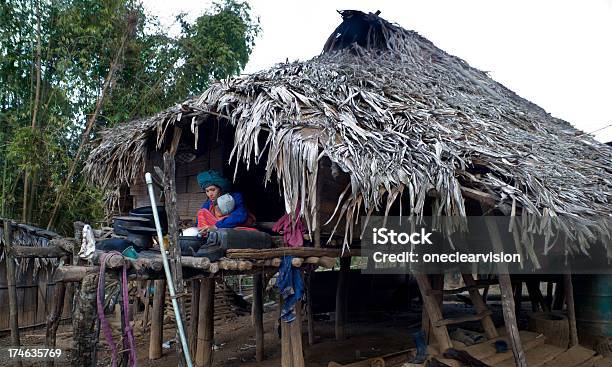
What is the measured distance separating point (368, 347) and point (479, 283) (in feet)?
9.04

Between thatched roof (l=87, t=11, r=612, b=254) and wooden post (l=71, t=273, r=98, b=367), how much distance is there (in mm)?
1733

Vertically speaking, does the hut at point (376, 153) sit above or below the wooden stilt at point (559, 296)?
above

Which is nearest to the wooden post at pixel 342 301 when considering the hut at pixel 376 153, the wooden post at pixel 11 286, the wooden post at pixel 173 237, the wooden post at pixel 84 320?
the hut at pixel 376 153

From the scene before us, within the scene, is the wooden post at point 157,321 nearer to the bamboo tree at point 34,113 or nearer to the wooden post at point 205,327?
the wooden post at point 205,327

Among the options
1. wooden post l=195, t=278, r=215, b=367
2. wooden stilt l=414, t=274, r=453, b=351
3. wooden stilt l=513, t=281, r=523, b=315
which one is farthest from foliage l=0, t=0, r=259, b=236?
wooden stilt l=513, t=281, r=523, b=315

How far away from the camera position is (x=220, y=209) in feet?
16.1

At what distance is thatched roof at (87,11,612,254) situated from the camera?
396cm

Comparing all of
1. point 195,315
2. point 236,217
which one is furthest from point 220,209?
point 195,315

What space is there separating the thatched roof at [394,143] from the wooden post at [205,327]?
1.78 m

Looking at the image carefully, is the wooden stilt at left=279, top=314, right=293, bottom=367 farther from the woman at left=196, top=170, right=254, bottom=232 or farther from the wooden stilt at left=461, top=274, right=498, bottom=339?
the wooden stilt at left=461, top=274, right=498, bottom=339

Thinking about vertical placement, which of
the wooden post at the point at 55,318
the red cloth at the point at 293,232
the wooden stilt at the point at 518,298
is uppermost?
the red cloth at the point at 293,232

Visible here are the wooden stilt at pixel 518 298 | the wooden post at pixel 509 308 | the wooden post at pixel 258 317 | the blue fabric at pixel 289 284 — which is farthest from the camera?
the wooden stilt at pixel 518 298

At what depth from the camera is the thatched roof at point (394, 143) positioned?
396 centimetres

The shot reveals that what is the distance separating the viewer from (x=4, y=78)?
30.8 ft
